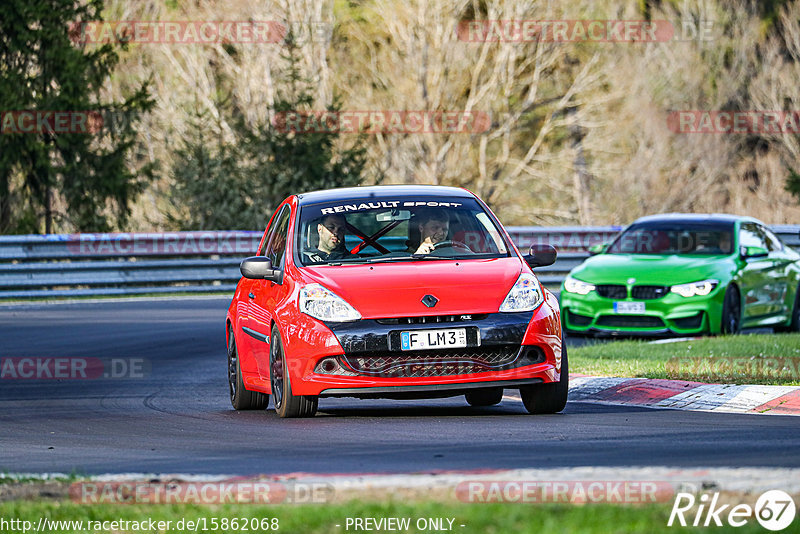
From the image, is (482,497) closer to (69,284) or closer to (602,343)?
(602,343)

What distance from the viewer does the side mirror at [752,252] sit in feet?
59.8

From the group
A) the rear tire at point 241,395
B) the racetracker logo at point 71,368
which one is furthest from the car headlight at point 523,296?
the racetracker logo at point 71,368

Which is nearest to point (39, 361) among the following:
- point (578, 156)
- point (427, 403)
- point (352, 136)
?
point (427, 403)

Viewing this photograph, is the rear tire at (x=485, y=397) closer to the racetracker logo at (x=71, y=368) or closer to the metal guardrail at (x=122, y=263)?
the racetracker logo at (x=71, y=368)

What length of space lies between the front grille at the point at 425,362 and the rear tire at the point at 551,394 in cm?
57

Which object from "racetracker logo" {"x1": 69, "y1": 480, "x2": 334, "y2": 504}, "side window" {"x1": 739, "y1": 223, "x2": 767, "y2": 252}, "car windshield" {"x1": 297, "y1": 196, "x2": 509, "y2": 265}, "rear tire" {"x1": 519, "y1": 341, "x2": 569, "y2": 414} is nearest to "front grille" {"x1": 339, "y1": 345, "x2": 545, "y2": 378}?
"rear tire" {"x1": 519, "y1": 341, "x2": 569, "y2": 414}

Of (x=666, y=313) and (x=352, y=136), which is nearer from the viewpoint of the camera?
(x=666, y=313)

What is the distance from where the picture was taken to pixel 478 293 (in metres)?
10.1

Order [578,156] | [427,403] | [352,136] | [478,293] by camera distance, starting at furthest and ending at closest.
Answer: [578,156], [352,136], [427,403], [478,293]

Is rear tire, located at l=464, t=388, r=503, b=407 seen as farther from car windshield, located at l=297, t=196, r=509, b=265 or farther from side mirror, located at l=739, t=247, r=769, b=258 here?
side mirror, located at l=739, t=247, r=769, b=258

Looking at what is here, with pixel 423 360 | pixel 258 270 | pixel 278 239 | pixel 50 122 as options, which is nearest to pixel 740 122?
pixel 50 122

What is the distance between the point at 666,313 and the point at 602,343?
2.71 feet

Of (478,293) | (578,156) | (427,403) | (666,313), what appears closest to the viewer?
(478,293)

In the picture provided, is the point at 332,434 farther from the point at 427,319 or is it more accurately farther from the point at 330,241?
the point at 330,241
